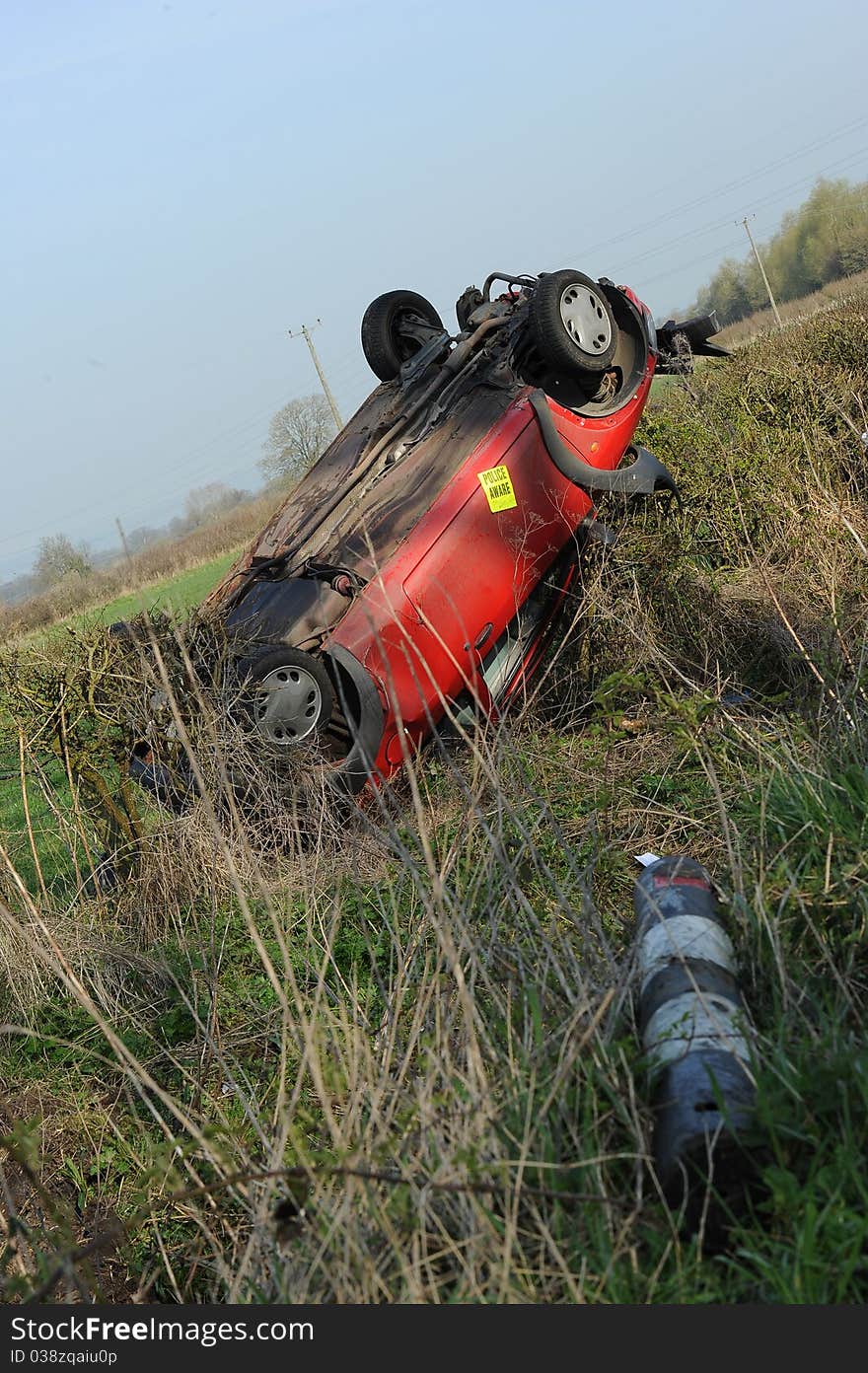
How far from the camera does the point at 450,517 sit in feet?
20.1

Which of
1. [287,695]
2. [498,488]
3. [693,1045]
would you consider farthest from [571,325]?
[693,1045]

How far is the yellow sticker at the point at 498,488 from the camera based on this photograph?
20.7ft

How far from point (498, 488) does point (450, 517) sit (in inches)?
15.9

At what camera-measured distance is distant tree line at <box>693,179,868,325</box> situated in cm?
5647

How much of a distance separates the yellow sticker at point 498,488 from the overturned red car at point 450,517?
→ 11mm

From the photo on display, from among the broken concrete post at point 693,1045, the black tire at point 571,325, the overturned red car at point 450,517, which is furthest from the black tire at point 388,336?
the broken concrete post at point 693,1045

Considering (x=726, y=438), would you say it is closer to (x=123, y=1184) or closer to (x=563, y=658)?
(x=563, y=658)

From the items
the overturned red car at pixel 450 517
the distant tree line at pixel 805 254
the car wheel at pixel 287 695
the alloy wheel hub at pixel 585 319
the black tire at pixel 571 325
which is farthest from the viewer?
the distant tree line at pixel 805 254

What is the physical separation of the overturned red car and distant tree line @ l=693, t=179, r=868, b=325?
5151cm

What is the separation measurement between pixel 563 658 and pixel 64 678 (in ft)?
10.6

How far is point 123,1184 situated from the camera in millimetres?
4020

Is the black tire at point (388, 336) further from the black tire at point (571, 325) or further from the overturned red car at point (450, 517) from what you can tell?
the black tire at point (571, 325)

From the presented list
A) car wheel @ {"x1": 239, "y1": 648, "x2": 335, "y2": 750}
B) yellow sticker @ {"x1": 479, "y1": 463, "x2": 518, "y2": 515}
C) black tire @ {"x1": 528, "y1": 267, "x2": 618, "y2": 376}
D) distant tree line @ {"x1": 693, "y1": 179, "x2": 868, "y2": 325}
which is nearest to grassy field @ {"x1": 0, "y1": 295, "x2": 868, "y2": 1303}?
car wheel @ {"x1": 239, "y1": 648, "x2": 335, "y2": 750}

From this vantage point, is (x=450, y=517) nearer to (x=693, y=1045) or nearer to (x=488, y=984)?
(x=488, y=984)
